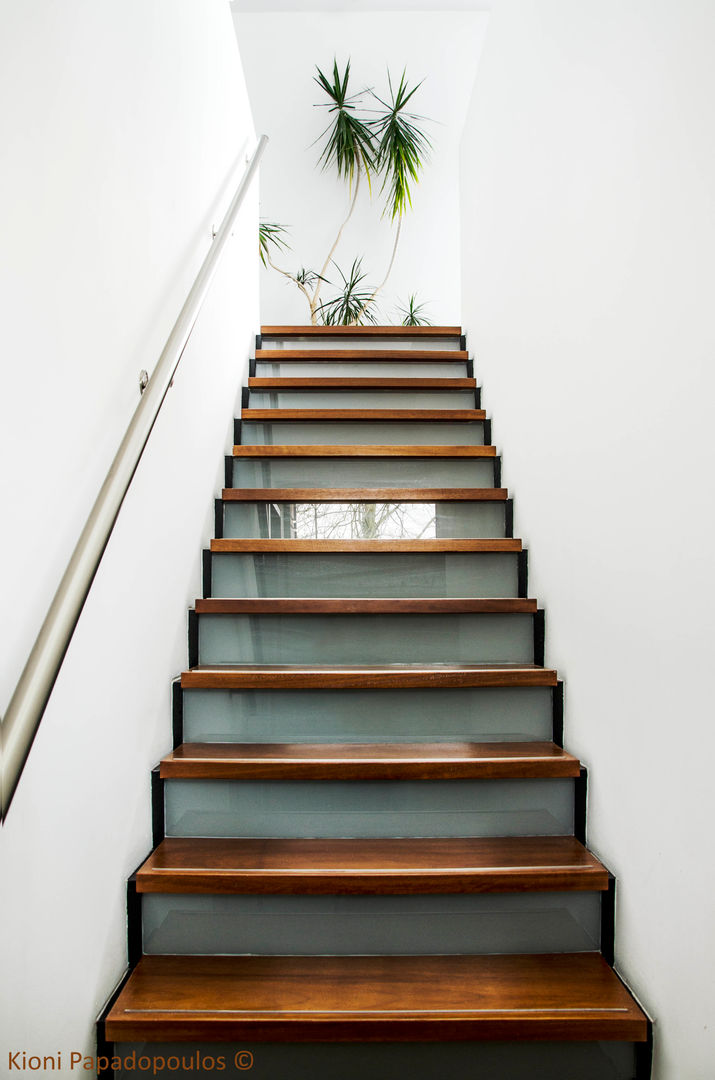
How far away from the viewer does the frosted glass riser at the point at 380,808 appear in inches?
58.7

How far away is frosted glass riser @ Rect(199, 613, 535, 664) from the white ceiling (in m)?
4.61

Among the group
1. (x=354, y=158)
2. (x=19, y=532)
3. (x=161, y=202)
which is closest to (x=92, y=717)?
(x=19, y=532)

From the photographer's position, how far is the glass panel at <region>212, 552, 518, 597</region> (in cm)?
205

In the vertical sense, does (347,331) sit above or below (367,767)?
above

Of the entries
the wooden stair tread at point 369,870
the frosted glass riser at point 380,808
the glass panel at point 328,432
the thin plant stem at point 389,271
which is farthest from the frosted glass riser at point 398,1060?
the thin plant stem at point 389,271

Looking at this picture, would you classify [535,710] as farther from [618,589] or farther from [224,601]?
[224,601]

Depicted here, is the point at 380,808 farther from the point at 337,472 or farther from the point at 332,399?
the point at 332,399

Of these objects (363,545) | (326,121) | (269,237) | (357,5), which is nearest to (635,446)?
(363,545)

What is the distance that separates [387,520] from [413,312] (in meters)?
2.74

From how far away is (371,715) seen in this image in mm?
1688

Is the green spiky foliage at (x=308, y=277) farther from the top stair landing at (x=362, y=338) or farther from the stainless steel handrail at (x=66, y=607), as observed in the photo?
the stainless steel handrail at (x=66, y=607)

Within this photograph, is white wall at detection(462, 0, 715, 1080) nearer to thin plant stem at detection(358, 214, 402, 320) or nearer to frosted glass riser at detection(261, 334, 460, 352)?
frosted glass riser at detection(261, 334, 460, 352)

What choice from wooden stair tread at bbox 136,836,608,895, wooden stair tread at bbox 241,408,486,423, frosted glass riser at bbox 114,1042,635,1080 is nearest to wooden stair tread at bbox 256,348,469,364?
wooden stair tread at bbox 241,408,486,423

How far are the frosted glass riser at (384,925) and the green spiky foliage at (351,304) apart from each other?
12.5ft
